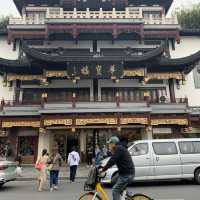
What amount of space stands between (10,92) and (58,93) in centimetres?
393

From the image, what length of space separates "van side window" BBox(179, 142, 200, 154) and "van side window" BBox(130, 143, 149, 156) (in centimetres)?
153

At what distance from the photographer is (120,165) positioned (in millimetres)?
6078

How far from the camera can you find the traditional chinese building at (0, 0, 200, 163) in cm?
2148

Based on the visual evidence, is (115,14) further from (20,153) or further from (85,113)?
(20,153)

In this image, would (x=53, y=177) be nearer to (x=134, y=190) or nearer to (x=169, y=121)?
(x=134, y=190)

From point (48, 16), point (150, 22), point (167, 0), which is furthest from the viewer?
point (167, 0)

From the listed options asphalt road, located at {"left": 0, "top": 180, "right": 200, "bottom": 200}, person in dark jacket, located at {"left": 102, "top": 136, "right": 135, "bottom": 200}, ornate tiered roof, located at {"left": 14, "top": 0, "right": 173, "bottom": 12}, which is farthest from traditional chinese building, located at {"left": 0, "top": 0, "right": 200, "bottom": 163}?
person in dark jacket, located at {"left": 102, "top": 136, "right": 135, "bottom": 200}

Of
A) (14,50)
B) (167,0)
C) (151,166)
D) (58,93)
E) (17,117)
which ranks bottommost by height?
(151,166)

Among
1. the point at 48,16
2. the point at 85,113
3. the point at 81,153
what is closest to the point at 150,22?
the point at 48,16

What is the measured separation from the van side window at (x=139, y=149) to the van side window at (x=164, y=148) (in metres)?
0.38

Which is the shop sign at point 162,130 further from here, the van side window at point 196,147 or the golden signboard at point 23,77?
the van side window at point 196,147

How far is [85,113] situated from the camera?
2141cm

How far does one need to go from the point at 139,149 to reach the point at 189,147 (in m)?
2.21

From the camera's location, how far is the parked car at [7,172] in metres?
11.6
